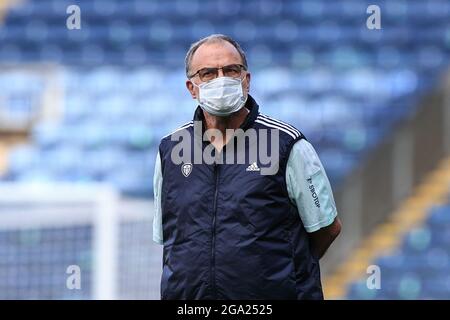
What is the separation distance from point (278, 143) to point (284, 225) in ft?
0.57

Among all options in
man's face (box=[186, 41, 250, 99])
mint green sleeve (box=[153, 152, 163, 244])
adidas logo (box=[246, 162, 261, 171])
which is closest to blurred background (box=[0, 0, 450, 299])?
mint green sleeve (box=[153, 152, 163, 244])

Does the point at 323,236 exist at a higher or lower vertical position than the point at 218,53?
lower

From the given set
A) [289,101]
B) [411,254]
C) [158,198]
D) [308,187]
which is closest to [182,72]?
[289,101]

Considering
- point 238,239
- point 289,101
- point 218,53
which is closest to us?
point 238,239

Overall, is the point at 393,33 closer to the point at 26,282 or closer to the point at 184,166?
the point at 26,282

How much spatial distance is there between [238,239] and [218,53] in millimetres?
399

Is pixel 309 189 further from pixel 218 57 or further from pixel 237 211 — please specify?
pixel 218 57

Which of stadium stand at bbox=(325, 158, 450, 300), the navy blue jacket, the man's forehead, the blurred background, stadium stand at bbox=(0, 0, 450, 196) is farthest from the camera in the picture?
stadium stand at bbox=(0, 0, 450, 196)

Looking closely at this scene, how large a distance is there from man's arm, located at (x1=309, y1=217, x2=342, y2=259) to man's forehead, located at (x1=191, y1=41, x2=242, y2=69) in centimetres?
39

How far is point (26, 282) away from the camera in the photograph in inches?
222

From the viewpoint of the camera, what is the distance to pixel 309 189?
2.27 m

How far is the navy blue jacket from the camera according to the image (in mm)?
2221

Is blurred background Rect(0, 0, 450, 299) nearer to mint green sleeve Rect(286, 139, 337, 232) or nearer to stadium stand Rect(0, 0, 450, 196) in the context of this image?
stadium stand Rect(0, 0, 450, 196)
